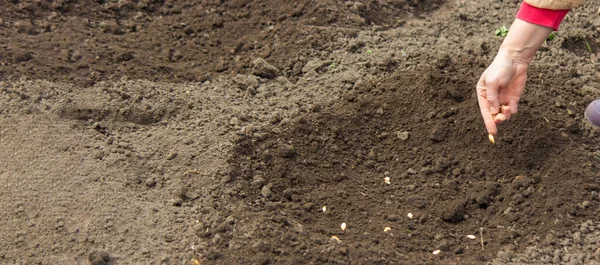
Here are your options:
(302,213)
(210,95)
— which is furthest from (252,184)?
(210,95)

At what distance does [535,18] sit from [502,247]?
1191 millimetres

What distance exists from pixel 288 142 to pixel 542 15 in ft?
5.34

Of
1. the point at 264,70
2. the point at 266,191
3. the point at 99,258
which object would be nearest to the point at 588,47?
the point at 264,70

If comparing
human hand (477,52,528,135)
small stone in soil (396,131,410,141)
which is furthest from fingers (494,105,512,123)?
small stone in soil (396,131,410,141)

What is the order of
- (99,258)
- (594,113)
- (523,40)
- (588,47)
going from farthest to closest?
(588,47), (594,113), (523,40), (99,258)

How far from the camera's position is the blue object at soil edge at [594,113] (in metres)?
3.97

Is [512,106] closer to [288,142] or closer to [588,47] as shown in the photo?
[288,142]

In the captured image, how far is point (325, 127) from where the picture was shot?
13.9ft

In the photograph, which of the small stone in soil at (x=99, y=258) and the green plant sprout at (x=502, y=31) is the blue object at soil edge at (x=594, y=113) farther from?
the small stone in soil at (x=99, y=258)

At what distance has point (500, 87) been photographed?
359 centimetres

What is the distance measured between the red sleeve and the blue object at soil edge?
868 mm

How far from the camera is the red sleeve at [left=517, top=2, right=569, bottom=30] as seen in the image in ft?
10.9

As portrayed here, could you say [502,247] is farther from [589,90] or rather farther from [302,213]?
[589,90]

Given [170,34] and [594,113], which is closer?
[594,113]
